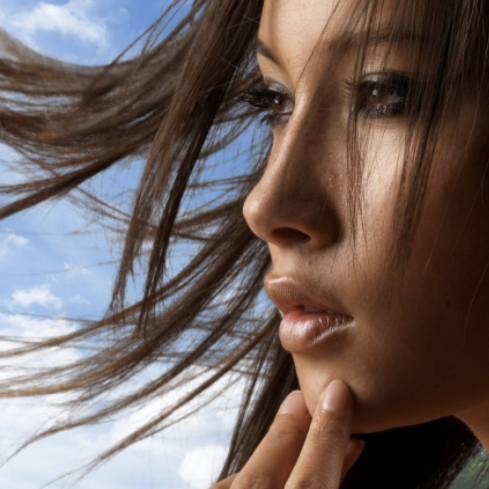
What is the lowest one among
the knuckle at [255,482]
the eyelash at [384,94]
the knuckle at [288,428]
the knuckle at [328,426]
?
the knuckle at [255,482]

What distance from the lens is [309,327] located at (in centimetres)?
149

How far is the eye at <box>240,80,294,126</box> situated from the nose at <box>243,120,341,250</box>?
9.7 inches

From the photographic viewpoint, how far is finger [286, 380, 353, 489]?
1.48 metres

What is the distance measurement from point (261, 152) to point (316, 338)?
871mm

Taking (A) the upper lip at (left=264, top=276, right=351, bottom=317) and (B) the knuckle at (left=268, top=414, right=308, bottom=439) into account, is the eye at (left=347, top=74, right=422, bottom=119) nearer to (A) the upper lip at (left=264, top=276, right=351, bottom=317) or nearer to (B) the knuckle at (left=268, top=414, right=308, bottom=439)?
(A) the upper lip at (left=264, top=276, right=351, bottom=317)

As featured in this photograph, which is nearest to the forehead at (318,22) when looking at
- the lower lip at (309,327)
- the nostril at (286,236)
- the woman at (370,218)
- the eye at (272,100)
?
the woman at (370,218)

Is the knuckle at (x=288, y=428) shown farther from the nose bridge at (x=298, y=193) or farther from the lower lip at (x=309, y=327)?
the nose bridge at (x=298, y=193)

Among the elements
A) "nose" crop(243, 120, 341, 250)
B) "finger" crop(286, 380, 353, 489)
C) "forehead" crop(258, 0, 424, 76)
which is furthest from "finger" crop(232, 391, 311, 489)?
"forehead" crop(258, 0, 424, 76)

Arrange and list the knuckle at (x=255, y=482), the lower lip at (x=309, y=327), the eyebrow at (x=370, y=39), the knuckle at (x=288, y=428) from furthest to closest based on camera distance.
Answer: the knuckle at (x=288, y=428), the knuckle at (x=255, y=482), the lower lip at (x=309, y=327), the eyebrow at (x=370, y=39)

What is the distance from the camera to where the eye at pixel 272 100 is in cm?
173

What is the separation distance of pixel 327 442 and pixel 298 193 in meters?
0.45

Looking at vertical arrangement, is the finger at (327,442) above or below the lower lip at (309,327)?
below

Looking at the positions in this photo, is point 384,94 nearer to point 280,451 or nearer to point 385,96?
point 385,96

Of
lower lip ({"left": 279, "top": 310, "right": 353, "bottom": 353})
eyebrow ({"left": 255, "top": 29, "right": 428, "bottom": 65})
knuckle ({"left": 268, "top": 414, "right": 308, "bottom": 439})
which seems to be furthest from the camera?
knuckle ({"left": 268, "top": 414, "right": 308, "bottom": 439})
